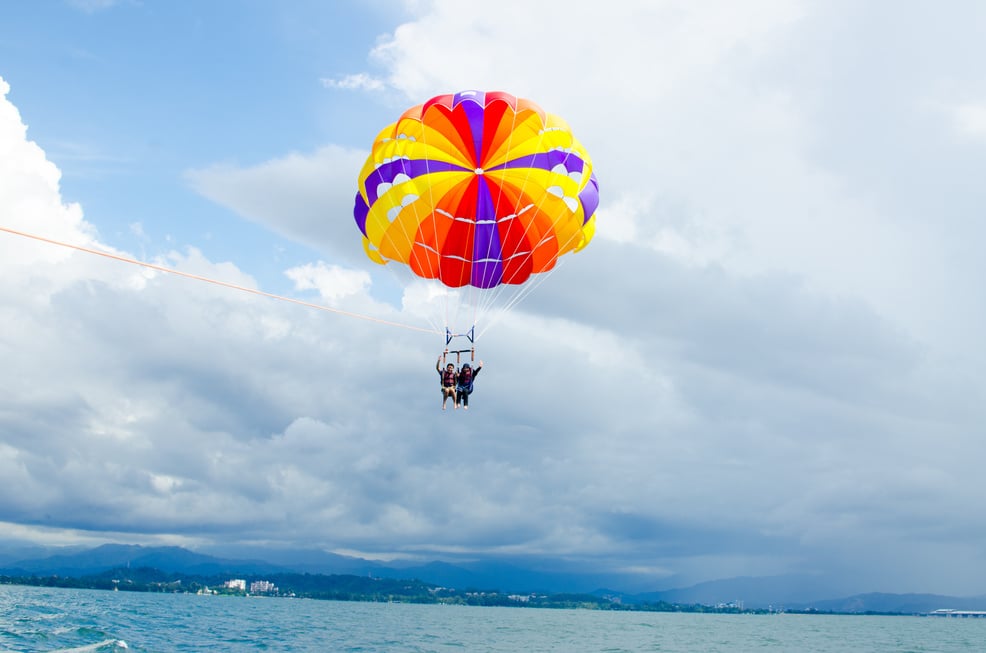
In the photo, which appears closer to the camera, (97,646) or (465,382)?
(465,382)

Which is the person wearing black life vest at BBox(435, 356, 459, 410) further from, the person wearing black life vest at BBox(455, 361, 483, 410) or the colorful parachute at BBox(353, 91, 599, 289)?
the colorful parachute at BBox(353, 91, 599, 289)

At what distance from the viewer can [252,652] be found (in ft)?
125

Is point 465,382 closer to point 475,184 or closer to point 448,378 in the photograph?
point 448,378

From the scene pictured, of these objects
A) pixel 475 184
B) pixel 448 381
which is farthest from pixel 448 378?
pixel 475 184

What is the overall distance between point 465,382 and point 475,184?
5730 millimetres

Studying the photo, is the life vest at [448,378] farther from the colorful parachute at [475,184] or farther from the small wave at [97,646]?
the small wave at [97,646]

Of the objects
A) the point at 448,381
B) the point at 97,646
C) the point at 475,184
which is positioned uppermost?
the point at 475,184

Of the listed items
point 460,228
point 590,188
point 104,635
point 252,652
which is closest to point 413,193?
point 460,228

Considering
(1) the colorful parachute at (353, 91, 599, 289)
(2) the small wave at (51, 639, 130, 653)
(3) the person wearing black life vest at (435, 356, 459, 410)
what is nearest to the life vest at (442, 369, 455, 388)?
(3) the person wearing black life vest at (435, 356, 459, 410)

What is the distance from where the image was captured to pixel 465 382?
838 inches

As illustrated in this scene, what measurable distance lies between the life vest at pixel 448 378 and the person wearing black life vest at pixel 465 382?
14cm

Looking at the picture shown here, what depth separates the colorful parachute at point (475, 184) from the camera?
74.6ft

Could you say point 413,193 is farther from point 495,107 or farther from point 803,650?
point 803,650

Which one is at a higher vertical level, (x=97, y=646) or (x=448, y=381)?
(x=448, y=381)
